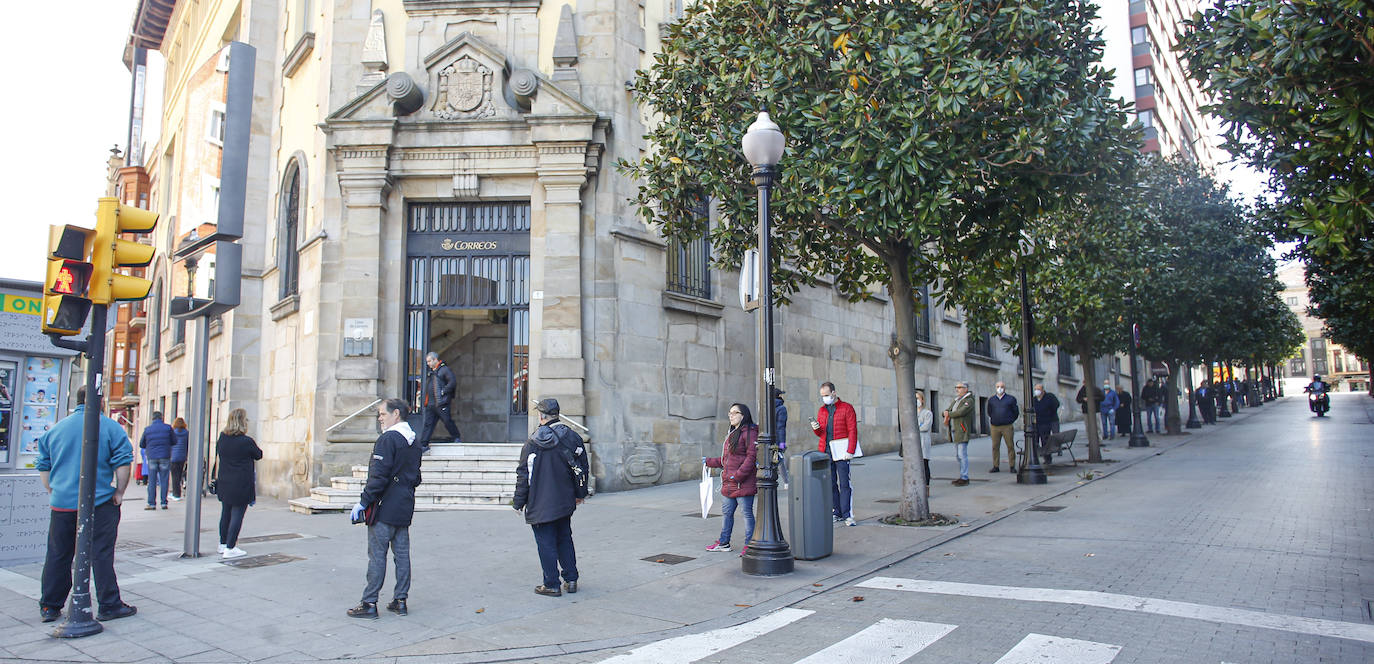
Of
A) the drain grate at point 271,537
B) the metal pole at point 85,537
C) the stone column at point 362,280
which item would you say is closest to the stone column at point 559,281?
the stone column at point 362,280

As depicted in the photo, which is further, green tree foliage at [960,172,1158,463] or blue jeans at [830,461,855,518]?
green tree foliage at [960,172,1158,463]

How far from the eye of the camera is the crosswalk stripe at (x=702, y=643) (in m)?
5.51

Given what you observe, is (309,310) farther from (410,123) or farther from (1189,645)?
(1189,645)

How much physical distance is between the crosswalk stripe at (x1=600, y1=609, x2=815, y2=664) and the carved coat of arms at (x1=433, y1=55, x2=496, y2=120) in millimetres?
10991

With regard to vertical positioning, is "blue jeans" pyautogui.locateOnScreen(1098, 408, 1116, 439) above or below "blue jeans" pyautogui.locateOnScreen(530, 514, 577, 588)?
above

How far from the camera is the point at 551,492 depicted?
7105 millimetres

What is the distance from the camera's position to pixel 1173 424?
28609mm

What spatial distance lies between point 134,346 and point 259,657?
4535 cm

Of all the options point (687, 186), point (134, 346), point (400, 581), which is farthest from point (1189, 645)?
point (134, 346)

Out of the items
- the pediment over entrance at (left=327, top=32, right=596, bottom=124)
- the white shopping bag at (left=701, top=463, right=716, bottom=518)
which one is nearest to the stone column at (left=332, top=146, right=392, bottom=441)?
the pediment over entrance at (left=327, top=32, right=596, bottom=124)

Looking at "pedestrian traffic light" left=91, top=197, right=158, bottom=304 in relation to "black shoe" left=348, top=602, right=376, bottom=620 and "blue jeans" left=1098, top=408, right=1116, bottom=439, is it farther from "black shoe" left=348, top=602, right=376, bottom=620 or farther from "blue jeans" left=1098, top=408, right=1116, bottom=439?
"blue jeans" left=1098, top=408, right=1116, bottom=439

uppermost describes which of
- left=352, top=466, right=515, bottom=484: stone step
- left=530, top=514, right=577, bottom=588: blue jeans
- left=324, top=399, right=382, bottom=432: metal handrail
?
left=324, top=399, right=382, bottom=432: metal handrail

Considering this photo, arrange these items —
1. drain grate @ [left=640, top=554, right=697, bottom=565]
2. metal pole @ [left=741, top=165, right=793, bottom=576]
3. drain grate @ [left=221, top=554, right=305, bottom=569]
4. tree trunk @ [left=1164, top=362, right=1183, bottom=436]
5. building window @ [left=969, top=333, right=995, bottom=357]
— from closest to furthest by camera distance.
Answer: metal pole @ [left=741, top=165, right=793, bottom=576]
drain grate @ [left=640, top=554, right=697, bottom=565]
drain grate @ [left=221, top=554, right=305, bottom=569]
tree trunk @ [left=1164, top=362, right=1183, bottom=436]
building window @ [left=969, top=333, right=995, bottom=357]

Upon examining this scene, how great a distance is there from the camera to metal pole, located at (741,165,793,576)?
7.95m
